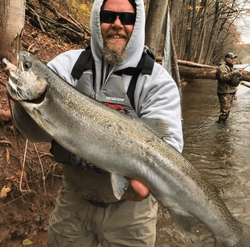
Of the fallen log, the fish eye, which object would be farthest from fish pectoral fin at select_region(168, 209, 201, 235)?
the fallen log

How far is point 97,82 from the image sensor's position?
2.39 meters

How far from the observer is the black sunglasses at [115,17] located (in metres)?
2.42

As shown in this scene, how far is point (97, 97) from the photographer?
2264mm

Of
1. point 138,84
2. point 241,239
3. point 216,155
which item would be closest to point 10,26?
point 138,84

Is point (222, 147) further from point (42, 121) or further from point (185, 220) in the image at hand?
point (42, 121)

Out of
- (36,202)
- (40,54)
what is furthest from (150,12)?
(36,202)

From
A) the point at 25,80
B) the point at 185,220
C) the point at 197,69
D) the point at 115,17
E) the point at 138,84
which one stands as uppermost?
the point at 115,17

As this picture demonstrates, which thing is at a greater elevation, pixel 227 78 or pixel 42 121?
pixel 42 121

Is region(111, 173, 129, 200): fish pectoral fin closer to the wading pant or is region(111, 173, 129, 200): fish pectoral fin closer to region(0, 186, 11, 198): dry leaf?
region(0, 186, 11, 198): dry leaf

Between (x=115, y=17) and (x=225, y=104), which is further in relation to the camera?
(x=225, y=104)

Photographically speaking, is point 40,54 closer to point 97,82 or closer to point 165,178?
point 97,82

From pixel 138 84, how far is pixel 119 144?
0.69 meters

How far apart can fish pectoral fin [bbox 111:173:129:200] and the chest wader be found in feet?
1.14

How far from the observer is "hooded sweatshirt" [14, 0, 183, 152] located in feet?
7.07
